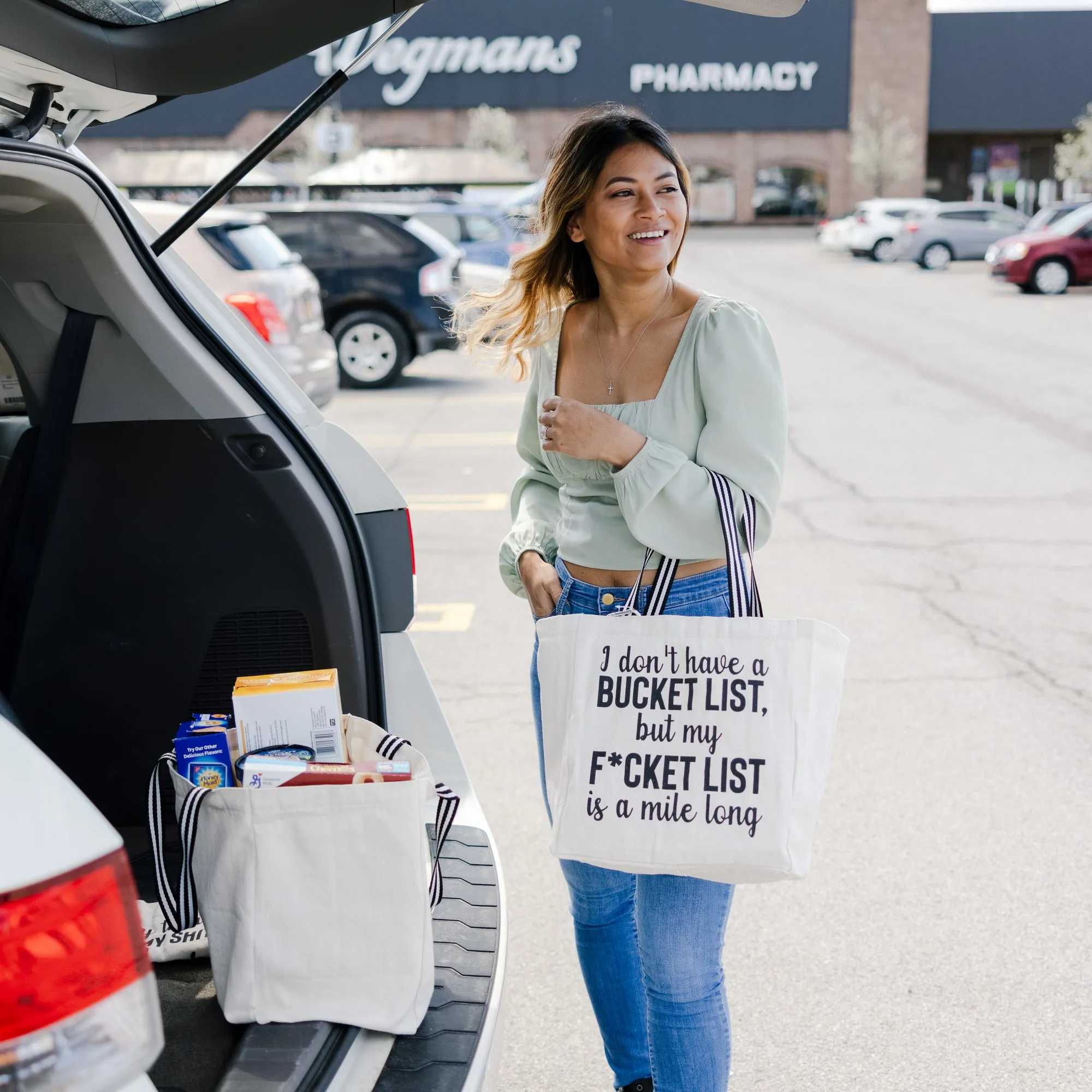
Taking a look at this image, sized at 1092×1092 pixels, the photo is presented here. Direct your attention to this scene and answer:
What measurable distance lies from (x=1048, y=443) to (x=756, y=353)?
821 centimetres

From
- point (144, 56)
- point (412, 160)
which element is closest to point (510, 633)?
point (144, 56)

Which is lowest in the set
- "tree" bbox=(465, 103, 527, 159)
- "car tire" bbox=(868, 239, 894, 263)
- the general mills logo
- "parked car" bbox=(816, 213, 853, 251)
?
"car tire" bbox=(868, 239, 894, 263)

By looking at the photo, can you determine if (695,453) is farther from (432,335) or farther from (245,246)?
(432,335)

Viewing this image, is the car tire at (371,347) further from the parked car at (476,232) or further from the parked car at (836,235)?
the parked car at (836,235)

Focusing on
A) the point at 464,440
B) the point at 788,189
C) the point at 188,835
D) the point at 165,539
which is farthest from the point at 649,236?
the point at 788,189

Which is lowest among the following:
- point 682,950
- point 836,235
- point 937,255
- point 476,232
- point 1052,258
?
point 682,950

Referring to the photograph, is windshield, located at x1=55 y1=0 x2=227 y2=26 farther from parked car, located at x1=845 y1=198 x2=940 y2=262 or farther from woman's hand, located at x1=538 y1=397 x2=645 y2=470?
parked car, located at x1=845 y1=198 x2=940 y2=262

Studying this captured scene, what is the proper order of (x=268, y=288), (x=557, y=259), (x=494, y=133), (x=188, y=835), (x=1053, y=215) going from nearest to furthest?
→ 1. (x=188, y=835)
2. (x=557, y=259)
3. (x=268, y=288)
4. (x=1053, y=215)
5. (x=494, y=133)

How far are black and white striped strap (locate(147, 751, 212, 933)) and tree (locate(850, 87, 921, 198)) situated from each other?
4954 cm

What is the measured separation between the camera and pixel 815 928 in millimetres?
3301

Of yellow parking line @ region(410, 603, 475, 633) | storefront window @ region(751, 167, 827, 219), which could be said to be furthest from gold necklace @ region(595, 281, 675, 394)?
storefront window @ region(751, 167, 827, 219)

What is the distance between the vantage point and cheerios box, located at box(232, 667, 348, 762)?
2031 millimetres

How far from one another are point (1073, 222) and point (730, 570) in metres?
22.4

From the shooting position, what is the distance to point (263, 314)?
9.41 meters
